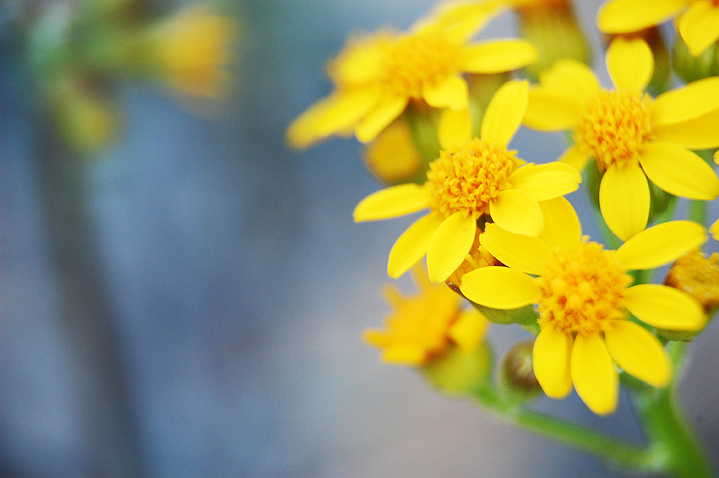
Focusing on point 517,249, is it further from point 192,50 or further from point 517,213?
point 192,50

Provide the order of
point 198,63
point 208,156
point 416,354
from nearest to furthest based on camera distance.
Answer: point 416,354 < point 198,63 < point 208,156

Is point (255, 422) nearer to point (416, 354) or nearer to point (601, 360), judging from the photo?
point (416, 354)

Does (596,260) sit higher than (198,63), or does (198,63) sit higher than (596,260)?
(198,63)

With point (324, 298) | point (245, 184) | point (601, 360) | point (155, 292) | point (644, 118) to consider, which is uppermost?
point (245, 184)

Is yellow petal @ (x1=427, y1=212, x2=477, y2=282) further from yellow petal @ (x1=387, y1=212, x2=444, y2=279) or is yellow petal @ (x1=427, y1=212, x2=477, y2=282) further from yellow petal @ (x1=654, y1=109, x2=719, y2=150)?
yellow petal @ (x1=654, y1=109, x2=719, y2=150)

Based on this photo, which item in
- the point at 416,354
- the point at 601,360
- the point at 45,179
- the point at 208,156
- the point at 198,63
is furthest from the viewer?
the point at 208,156

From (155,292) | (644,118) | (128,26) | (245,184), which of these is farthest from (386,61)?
(155,292)

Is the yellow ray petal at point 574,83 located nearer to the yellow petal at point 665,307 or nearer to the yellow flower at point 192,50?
the yellow petal at point 665,307

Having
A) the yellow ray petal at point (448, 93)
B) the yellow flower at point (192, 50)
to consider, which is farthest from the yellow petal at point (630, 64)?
the yellow flower at point (192, 50)
